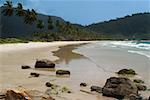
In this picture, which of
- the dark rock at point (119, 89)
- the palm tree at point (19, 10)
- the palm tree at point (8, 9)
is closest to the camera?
the dark rock at point (119, 89)

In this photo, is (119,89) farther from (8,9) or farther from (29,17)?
(29,17)

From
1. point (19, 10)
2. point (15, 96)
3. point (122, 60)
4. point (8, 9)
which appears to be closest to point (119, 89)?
point (15, 96)

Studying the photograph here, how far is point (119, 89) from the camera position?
1084cm

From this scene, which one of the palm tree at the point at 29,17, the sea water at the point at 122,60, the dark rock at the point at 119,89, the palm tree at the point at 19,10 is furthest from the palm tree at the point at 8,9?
the dark rock at the point at 119,89

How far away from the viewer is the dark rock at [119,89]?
10.8 meters

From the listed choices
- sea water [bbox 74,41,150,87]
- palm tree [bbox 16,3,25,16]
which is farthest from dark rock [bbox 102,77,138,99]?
palm tree [bbox 16,3,25,16]

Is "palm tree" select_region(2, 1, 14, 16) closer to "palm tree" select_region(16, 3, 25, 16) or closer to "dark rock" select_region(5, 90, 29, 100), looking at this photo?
"palm tree" select_region(16, 3, 25, 16)

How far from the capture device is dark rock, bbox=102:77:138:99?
35.4 ft

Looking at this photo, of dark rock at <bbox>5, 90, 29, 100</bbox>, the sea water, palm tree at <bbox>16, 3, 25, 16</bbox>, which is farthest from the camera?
palm tree at <bbox>16, 3, 25, 16</bbox>

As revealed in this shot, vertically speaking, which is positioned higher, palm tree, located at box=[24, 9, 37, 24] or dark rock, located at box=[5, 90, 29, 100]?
palm tree, located at box=[24, 9, 37, 24]

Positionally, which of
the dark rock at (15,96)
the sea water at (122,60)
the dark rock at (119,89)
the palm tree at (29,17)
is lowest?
the sea water at (122,60)

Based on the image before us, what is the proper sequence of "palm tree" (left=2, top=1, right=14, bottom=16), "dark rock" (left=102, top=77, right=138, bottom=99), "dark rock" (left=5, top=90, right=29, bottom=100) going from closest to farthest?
"dark rock" (left=5, top=90, right=29, bottom=100), "dark rock" (left=102, top=77, right=138, bottom=99), "palm tree" (left=2, top=1, right=14, bottom=16)

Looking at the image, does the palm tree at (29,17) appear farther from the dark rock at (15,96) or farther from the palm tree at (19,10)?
the dark rock at (15,96)

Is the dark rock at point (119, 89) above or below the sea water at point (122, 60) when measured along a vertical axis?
above
